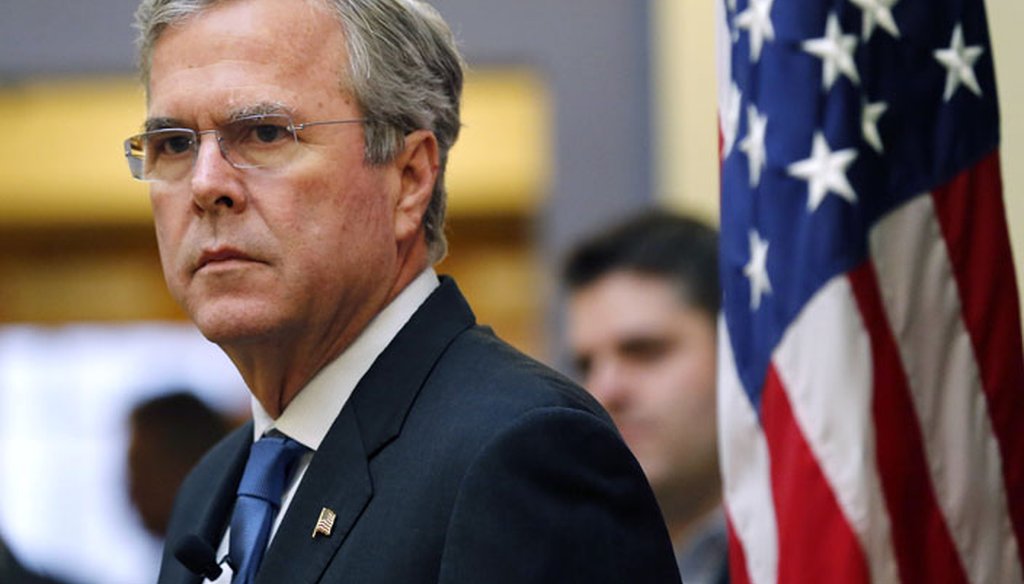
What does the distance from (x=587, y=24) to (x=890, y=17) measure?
163 inches

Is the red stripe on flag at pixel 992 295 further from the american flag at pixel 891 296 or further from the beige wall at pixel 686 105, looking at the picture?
the beige wall at pixel 686 105

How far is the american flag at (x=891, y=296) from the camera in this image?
8.52 feet

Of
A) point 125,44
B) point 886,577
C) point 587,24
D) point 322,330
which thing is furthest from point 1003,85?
point 125,44

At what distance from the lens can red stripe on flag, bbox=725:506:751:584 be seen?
9.02 feet

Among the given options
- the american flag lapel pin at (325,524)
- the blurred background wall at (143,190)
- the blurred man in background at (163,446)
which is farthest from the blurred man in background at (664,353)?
the american flag lapel pin at (325,524)

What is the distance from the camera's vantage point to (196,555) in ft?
7.78

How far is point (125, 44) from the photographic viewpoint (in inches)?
268

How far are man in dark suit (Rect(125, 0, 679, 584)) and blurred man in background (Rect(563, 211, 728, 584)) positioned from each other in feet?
4.78

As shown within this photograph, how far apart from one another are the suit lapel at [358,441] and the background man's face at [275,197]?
0.27ft

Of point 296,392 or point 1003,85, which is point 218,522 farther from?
point 1003,85

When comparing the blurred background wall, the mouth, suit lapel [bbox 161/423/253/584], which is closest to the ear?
the mouth

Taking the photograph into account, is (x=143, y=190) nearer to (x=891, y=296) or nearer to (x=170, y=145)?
(x=170, y=145)

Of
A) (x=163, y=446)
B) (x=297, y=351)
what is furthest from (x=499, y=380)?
(x=163, y=446)

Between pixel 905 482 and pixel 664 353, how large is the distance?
5.39 feet
